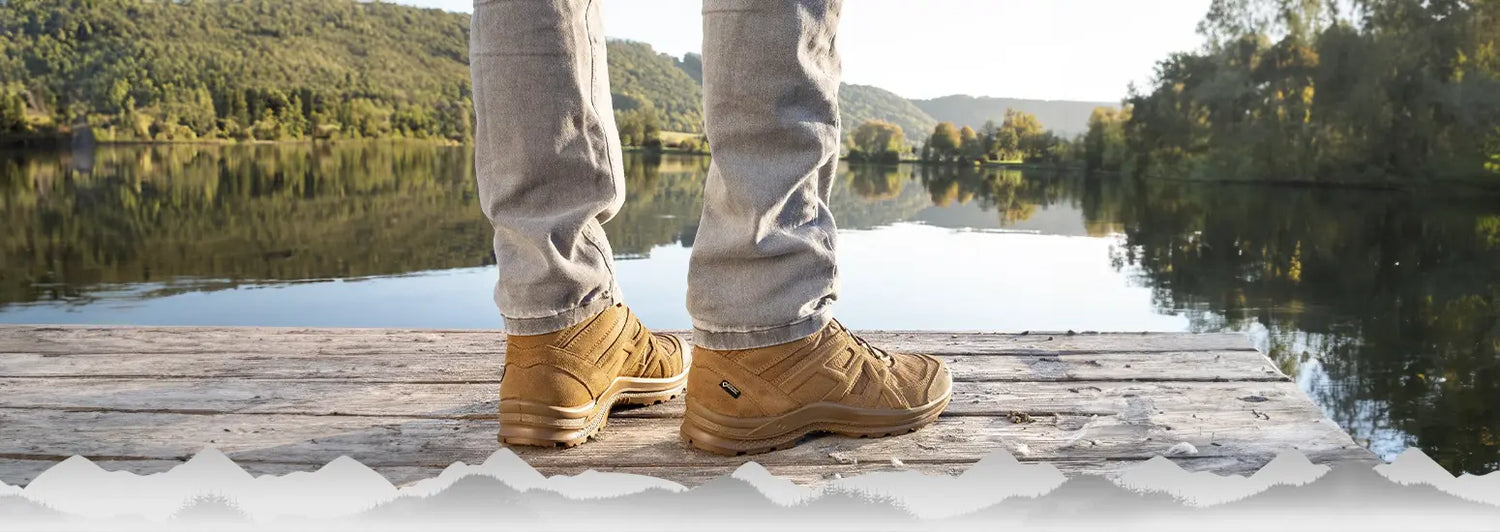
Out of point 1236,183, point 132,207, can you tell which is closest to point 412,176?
point 132,207

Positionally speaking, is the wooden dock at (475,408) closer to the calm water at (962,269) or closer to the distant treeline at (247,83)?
the calm water at (962,269)

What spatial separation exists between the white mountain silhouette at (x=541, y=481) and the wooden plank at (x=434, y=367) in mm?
437

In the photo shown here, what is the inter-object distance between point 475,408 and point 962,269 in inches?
235

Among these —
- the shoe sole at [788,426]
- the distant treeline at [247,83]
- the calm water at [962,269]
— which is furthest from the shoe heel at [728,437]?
the distant treeline at [247,83]

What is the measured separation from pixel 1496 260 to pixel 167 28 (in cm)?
3650

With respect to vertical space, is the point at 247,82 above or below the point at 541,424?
above

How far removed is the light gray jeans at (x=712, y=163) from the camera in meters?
0.97

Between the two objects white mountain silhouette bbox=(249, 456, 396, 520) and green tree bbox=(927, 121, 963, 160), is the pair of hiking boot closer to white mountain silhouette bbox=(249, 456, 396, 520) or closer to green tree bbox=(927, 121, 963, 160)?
white mountain silhouette bbox=(249, 456, 396, 520)

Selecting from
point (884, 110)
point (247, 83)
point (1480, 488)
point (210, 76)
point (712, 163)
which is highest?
point (210, 76)

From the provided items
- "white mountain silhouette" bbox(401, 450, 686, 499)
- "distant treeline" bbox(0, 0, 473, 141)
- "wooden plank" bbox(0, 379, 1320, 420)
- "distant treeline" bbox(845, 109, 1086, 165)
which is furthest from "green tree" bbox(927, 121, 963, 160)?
"white mountain silhouette" bbox(401, 450, 686, 499)

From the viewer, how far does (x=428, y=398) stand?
4.32 feet

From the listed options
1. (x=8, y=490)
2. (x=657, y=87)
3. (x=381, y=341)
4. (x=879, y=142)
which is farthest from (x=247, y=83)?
(x=8, y=490)

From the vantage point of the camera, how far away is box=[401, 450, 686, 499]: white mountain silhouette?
0.95 metres

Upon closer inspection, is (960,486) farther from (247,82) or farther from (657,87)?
(247,82)
